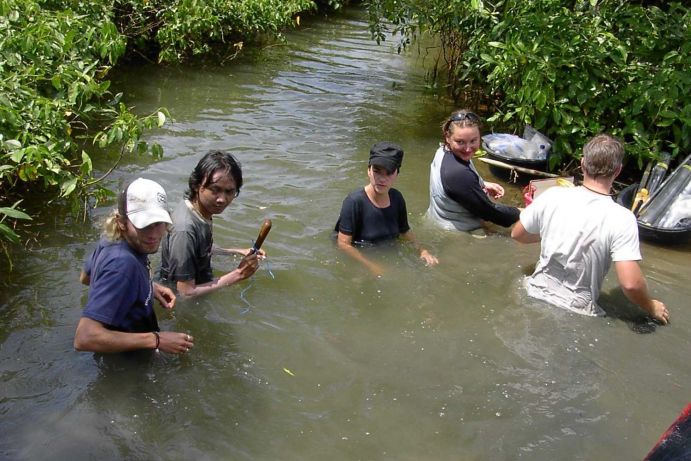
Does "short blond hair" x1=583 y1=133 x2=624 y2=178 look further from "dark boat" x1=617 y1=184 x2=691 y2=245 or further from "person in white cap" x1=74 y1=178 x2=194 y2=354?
"person in white cap" x1=74 y1=178 x2=194 y2=354

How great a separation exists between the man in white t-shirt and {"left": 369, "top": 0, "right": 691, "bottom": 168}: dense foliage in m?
2.92

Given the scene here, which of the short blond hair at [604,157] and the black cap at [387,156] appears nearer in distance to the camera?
the short blond hair at [604,157]

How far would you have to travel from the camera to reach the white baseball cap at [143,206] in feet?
10.6

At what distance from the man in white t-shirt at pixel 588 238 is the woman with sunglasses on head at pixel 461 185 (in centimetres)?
81

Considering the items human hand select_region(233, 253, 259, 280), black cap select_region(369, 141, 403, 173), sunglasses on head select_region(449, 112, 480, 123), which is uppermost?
sunglasses on head select_region(449, 112, 480, 123)

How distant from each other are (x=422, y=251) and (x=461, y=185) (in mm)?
678

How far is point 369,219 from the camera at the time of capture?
532cm

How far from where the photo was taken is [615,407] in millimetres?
4062

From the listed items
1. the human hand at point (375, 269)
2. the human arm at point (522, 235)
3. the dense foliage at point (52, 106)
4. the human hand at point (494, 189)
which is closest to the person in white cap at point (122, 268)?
the dense foliage at point (52, 106)

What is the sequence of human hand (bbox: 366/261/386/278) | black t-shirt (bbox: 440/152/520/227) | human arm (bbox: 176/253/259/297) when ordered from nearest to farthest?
human arm (bbox: 176/253/259/297), human hand (bbox: 366/261/386/278), black t-shirt (bbox: 440/152/520/227)

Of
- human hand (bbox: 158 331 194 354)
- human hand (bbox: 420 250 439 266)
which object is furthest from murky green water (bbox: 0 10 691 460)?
human hand (bbox: 158 331 194 354)

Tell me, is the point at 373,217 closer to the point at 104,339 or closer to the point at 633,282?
the point at 633,282

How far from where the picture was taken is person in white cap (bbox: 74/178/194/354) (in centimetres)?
323

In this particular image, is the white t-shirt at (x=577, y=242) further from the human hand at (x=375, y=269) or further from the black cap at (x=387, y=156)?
the human hand at (x=375, y=269)
